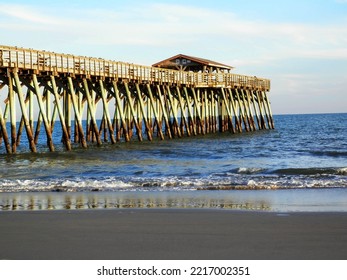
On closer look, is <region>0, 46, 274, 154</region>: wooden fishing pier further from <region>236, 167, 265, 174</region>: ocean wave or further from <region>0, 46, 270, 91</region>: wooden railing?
<region>236, 167, 265, 174</region>: ocean wave

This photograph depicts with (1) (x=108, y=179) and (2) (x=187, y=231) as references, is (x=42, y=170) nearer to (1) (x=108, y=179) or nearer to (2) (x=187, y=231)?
(1) (x=108, y=179)

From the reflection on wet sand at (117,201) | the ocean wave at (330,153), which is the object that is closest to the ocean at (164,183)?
the reflection on wet sand at (117,201)

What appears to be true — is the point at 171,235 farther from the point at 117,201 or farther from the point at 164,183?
the point at 164,183

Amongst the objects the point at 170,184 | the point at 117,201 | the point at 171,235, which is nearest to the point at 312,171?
the point at 170,184

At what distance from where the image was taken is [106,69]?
1258 inches

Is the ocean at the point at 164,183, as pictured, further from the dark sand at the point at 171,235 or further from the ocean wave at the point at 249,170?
the dark sand at the point at 171,235

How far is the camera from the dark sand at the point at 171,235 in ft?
21.5

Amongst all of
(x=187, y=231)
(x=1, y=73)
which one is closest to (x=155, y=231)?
(x=187, y=231)

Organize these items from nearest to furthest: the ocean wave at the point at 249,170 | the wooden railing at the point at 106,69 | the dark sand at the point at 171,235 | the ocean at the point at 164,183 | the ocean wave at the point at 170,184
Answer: the dark sand at the point at 171,235
the ocean at the point at 164,183
the ocean wave at the point at 170,184
the ocean wave at the point at 249,170
the wooden railing at the point at 106,69

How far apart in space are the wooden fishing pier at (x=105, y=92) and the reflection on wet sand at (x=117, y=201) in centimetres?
1265

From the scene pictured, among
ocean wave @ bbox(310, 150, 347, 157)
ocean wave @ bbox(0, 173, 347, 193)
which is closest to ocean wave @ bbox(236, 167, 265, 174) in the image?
ocean wave @ bbox(0, 173, 347, 193)

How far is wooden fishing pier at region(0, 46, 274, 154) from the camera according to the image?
26.0 m

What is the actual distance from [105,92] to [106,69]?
1520 millimetres
